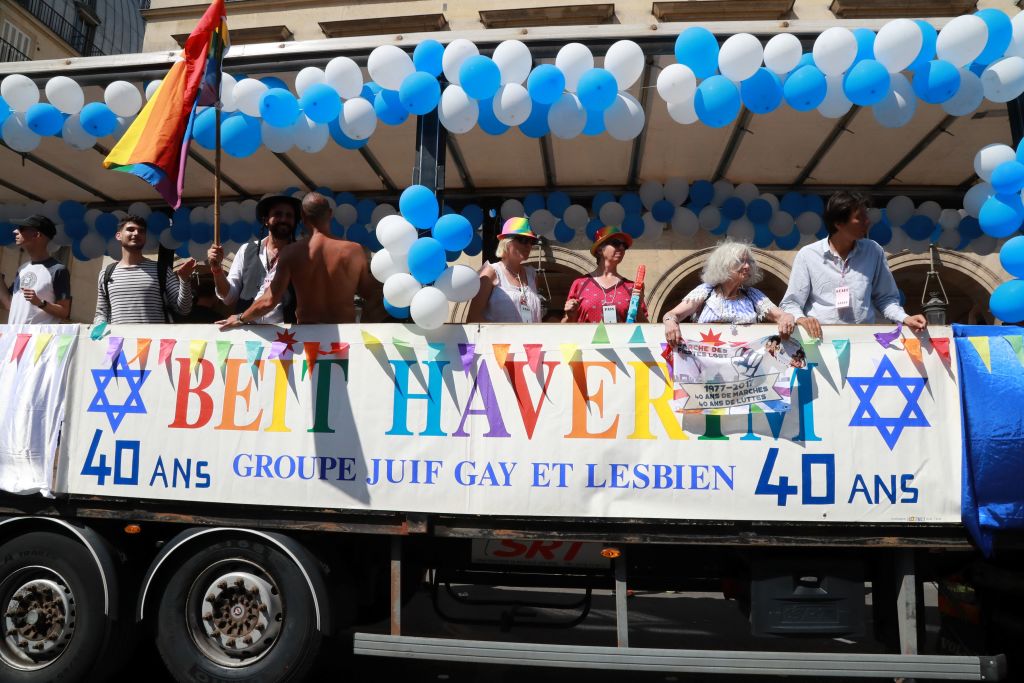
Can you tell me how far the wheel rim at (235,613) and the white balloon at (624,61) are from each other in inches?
141

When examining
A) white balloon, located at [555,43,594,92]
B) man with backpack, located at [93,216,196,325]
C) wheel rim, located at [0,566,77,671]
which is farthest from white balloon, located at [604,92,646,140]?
wheel rim, located at [0,566,77,671]

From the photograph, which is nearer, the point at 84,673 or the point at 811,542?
the point at 811,542

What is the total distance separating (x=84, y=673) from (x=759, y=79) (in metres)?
5.12

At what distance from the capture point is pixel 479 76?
15.3 feet

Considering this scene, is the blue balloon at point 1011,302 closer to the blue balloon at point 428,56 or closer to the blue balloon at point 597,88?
the blue balloon at point 597,88

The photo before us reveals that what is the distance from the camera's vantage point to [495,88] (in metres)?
4.75

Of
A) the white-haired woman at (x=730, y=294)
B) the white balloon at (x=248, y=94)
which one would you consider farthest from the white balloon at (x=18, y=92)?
the white-haired woman at (x=730, y=294)

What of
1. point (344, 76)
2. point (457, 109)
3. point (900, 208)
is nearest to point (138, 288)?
point (344, 76)

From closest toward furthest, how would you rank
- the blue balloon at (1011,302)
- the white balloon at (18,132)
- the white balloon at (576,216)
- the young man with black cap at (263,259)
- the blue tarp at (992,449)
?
the blue tarp at (992,449) → the blue balloon at (1011,302) → the young man with black cap at (263,259) → the white balloon at (18,132) → the white balloon at (576,216)

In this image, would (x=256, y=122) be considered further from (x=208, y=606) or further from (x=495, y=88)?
(x=208, y=606)

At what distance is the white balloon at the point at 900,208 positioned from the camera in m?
7.47

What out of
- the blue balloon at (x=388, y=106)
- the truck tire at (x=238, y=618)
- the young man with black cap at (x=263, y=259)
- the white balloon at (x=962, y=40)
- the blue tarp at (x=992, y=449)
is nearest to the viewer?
the blue tarp at (x=992, y=449)

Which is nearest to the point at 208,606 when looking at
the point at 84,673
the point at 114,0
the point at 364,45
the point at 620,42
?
the point at 84,673

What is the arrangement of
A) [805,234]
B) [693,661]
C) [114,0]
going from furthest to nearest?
[114,0], [805,234], [693,661]
